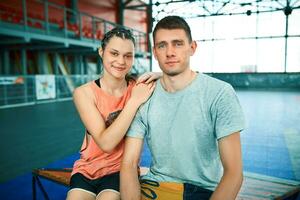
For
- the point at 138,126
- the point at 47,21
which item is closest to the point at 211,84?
the point at 138,126

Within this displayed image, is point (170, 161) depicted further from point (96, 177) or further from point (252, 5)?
point (252, 5)

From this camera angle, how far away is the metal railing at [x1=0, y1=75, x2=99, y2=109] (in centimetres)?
977

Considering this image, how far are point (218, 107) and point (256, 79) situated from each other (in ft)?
57.9

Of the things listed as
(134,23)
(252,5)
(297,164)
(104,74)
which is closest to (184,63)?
(104,74)

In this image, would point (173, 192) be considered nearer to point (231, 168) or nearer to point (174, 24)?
point (231, 168)

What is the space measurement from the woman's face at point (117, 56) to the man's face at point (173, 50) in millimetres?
341

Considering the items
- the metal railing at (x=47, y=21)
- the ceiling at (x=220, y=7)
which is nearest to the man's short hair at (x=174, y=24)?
the metal railing at (x=47, y=21)

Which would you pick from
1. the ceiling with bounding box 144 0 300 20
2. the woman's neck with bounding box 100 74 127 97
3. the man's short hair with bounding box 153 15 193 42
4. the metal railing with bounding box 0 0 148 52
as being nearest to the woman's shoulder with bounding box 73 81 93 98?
the woman's neck with bounding box 100 74 127 97

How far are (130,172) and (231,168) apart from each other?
619 millimetres

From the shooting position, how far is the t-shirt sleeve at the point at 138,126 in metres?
1.78

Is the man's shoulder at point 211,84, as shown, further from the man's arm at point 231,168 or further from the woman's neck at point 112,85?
the woman's neck at point 112,85

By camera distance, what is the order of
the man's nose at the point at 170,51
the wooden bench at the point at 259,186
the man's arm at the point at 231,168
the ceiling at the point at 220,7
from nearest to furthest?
1. the man's arm at the point at 231,168
2. the man's nose at the point at 170,51
3. the wooden bench at the point at 259,186
4. the ceiling at the point at 220,7

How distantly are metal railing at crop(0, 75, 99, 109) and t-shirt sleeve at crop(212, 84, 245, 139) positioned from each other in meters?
9.59

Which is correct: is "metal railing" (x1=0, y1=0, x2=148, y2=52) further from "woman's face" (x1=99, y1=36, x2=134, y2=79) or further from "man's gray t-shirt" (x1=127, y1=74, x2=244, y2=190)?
"man's gray t-shirt" (x1=127, y1=74, x2=244, y2=190)
